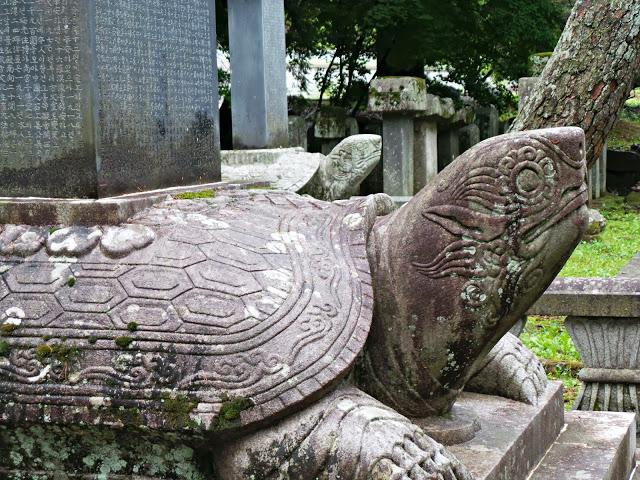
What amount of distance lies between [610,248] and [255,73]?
4.33 meters

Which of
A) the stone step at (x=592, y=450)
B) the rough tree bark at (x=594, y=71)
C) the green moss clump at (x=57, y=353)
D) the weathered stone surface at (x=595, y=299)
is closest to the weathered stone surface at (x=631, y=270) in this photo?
the rough tree bark at (x=594, y=71)

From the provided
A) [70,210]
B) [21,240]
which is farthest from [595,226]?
[21,240]

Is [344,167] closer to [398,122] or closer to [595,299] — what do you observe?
[398,122]

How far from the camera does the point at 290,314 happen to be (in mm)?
2557

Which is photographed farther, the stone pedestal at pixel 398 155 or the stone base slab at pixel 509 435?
the stone pedestal at pixel 398 155

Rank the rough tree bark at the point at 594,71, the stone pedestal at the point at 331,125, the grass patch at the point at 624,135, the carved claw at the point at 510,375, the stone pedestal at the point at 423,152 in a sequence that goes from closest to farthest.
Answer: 1. the carved claw at the point at 510,375
2. the rough tree bark at the point at 594,71
3. the stone pedestal at the point at 423,152
4. the stone pedestal at the point at 331,125
5. the grass patch at the point at 624,135

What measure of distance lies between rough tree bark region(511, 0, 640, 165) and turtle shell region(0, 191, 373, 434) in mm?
2220

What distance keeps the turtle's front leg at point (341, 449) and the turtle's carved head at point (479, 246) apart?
380 millimetres

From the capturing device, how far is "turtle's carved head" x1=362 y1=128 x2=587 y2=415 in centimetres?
265

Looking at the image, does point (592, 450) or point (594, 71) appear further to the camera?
point (594, 71)

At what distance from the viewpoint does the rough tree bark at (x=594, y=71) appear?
180 inches

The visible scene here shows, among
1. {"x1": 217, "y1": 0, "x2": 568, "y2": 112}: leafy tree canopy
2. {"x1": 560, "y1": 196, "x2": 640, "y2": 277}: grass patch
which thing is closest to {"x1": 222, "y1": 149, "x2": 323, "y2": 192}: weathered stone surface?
{"x1": 560, "y1": 196, "x2": 640, "y2": 277}: grass patch

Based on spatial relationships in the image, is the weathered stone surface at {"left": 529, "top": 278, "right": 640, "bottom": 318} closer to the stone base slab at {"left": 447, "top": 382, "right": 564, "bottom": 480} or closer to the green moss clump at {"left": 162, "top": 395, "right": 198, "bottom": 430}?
the stone base slab at {"left": 447, "top": 382, "right": 564, "bottom": 480}

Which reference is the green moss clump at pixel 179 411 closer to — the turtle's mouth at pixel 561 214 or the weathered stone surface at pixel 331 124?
the turtle's mouth at pixel 561 214
